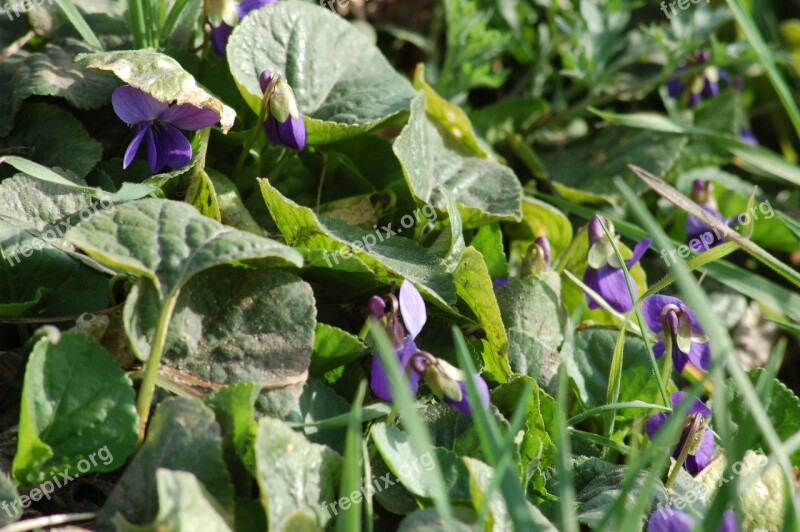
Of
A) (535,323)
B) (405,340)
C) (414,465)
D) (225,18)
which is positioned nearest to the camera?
(414,465)

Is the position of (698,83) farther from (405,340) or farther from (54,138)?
(54,138)

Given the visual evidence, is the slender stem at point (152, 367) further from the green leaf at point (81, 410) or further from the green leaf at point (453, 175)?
the green leaf at point (453, 175)

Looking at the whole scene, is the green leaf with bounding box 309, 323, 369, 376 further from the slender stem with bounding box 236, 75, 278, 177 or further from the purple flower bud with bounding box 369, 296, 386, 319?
the slender stem with bounding box 236, 75, 278, 177

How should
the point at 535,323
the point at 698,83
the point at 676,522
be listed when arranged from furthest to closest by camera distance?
the point at 698,83 → the point at 535,323 → the point at 676,522

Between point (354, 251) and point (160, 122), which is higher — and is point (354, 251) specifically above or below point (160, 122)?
below
